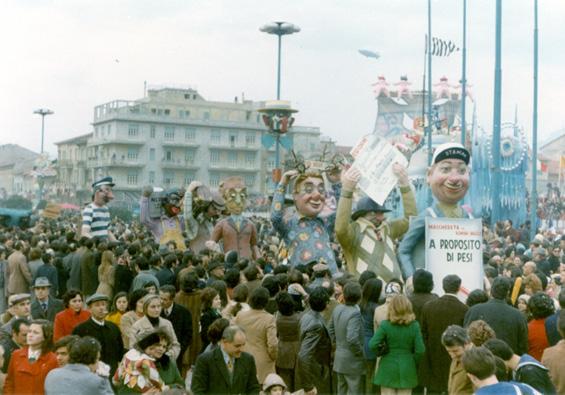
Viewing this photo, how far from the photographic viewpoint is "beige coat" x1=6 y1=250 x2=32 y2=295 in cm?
1434

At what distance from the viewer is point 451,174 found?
1255cm

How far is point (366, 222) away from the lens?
13.1 meters

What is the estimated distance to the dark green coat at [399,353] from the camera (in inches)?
314

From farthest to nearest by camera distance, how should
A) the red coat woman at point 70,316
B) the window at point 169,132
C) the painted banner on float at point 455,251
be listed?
the window at point 169,132
the painted banner on float at point 455,251
the red coat woman at point 70,316

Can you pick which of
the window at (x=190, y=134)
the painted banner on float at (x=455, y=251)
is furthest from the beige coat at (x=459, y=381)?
the window at (x=190, y=134)

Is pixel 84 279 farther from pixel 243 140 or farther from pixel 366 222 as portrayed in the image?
pixel 243 140

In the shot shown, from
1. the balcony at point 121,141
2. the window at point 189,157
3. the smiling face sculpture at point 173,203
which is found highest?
the balcony at point 121,141

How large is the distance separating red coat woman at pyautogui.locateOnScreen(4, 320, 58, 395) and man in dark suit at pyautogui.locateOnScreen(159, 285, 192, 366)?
2166mm

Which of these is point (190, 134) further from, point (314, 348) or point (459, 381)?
point (459, 381)

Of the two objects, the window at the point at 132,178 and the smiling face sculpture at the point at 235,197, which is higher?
the window at the point at 132,178

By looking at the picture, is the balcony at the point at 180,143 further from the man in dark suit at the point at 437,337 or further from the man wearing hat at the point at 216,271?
the man in dark suit at the point at 437,337

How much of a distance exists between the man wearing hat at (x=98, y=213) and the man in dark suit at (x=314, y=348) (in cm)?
1052

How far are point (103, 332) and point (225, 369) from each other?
1711mm

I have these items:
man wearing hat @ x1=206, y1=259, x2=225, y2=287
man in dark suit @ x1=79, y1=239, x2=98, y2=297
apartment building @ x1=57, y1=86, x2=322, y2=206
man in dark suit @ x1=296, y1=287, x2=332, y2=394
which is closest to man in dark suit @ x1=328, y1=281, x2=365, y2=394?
man in dark suit @ x1=296, y1=287, x2=332, y2=394
